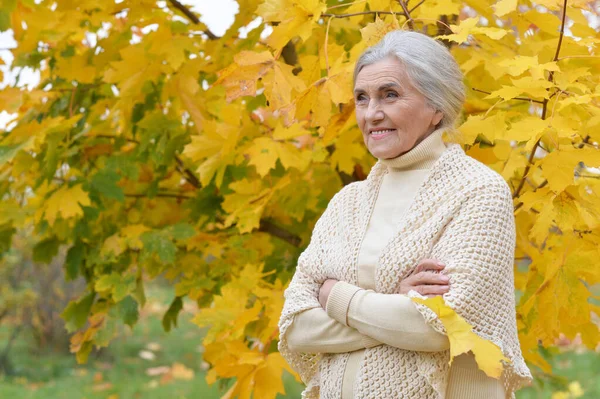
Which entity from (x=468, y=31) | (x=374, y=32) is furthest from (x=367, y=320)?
(x=374, y=32)

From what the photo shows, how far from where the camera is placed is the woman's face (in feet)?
5.43

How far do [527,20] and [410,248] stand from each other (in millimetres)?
896

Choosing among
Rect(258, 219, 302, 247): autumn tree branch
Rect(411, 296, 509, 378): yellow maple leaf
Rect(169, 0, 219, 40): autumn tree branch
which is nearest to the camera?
Rect(411, 296, 509, 378): yellow maple leaf

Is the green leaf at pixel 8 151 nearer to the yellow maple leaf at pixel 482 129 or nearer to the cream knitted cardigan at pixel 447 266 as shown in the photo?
the cream knitted cardigan at pixel 447 266

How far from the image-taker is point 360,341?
1.62 meters

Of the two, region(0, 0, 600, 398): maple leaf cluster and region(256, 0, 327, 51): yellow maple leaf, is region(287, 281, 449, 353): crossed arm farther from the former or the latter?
region(256, 0, 327, 51): yellow maple leaf

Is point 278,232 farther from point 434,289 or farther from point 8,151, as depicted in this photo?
point 434,289

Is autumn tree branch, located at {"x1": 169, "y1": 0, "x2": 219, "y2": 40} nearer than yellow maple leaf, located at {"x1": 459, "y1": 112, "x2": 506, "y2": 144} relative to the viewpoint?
No

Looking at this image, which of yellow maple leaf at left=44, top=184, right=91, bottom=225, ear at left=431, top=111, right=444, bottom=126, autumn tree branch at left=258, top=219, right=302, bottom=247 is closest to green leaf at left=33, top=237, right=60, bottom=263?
yellow maple leaf at left=44, top=184, right=91, bottom=225

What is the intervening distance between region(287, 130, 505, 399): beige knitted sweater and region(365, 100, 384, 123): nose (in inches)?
3.9

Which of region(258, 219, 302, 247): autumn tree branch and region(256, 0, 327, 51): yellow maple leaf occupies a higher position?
region(256, 0, 327, 51): yellow maple leaf

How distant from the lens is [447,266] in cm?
151

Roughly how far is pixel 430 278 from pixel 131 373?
615 cm

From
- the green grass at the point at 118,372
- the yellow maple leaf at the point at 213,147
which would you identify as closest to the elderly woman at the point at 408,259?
the yellow maple leaf at the point at 213,147
